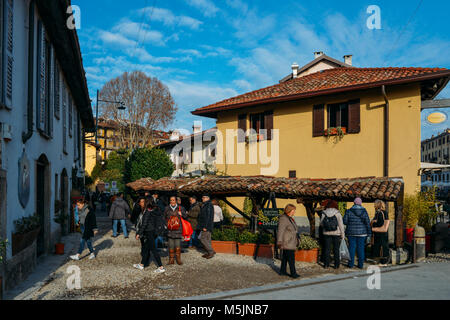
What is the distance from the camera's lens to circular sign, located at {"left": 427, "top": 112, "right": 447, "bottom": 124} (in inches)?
584

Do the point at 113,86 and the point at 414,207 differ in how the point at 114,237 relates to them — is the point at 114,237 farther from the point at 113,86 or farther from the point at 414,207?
the point at 113,86

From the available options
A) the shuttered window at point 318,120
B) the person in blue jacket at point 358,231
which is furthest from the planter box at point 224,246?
the shuttered window at point 318,120

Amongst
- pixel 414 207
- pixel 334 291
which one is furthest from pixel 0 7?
pixel 414 207

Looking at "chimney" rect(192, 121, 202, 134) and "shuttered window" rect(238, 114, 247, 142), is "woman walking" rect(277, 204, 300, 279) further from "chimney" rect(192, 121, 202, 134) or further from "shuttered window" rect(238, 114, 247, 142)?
"chimney" rect(192, 121, 202, 134)

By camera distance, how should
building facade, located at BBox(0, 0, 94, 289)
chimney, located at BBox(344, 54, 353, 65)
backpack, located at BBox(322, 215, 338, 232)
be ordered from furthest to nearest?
chimney, located at BBox(344, 54, 353, 65)
backpack, located at BBox(322, 215, 338, 232)
building facade, located at BBox(0, 0, 94, 289)

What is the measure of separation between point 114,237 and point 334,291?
9.77 m

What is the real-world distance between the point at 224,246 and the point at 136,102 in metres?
25.4

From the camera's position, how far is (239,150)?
20.6 meters

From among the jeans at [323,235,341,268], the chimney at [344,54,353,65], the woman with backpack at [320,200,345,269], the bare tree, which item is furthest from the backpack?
the bare tree

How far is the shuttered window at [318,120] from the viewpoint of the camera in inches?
694

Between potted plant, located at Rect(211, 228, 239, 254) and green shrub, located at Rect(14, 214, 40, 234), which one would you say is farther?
potted plant, located at Rect(211, 228, 239, 254)

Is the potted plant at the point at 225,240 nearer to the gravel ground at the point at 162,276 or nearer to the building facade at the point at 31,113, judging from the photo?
the gravel ground at the point at 162,276

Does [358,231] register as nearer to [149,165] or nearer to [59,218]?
[59,218]

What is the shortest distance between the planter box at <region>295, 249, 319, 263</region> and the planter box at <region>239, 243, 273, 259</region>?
0.77 meters
